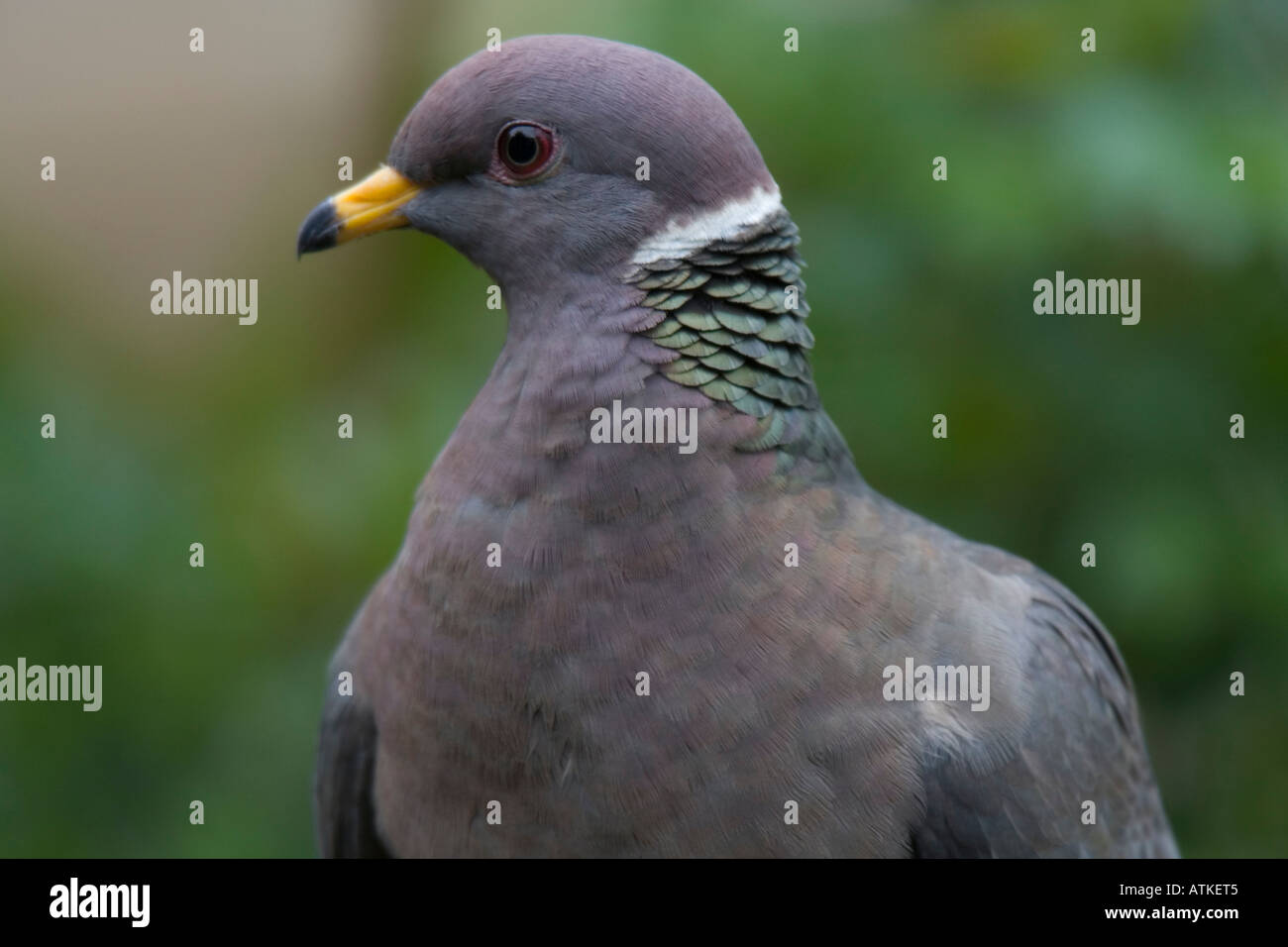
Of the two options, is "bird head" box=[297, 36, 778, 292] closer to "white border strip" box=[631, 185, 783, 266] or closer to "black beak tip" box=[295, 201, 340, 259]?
"white border strip" box=[631, 185, 783, 266]

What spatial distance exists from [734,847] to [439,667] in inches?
23.5

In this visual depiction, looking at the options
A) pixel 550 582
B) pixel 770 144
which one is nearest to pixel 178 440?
pixel 770 144

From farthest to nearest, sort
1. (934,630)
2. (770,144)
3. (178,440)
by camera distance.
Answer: (178,440) < (770,144) < (934,630)

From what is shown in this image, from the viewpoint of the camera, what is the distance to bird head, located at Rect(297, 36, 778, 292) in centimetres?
244

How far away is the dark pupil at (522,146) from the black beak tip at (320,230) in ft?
1.28

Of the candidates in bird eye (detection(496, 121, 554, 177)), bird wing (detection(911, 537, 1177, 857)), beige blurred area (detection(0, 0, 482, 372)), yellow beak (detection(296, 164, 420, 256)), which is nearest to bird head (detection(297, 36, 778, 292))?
bird eye (detection(496, 121, 554, 177))

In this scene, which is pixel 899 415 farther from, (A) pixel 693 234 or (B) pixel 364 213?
(B) pixel 364 213

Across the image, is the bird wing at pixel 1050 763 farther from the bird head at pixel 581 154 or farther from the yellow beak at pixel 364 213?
the yellow beak at pixel 364 213

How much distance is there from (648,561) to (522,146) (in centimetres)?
80

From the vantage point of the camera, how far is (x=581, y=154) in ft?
8.11

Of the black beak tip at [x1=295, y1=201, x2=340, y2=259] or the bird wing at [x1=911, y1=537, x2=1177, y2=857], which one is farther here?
the black beak tip at [x1=295, y1=201, x2=340, y2=259]

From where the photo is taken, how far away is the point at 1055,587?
3021 millimetres
